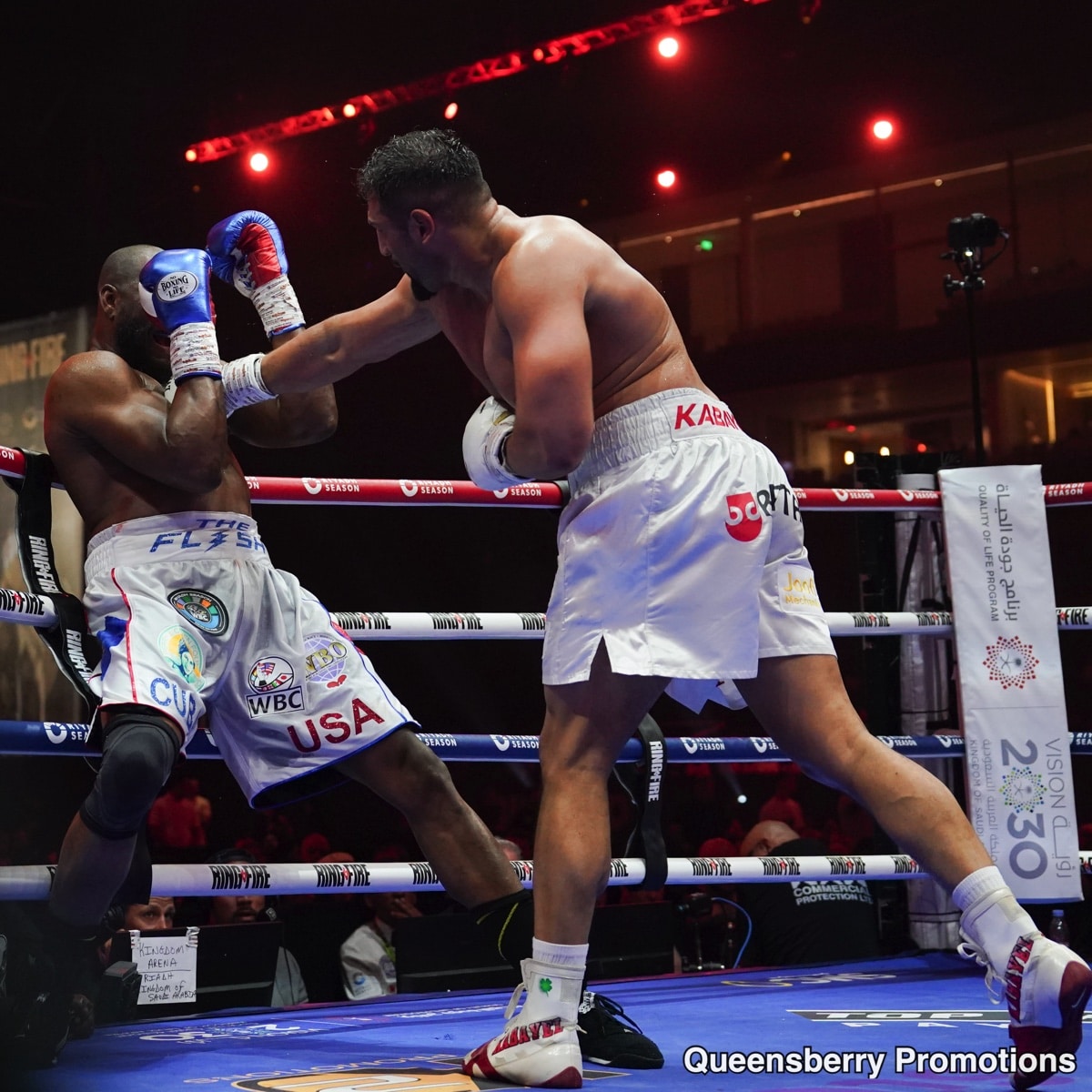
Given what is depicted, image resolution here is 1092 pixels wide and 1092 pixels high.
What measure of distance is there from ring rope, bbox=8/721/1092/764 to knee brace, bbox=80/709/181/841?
0.49 feet

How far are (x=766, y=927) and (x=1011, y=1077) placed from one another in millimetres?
1931

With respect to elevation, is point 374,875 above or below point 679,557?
below

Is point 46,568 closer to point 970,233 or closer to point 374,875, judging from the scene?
point 374,875

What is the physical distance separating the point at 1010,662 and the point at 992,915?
1399 mm

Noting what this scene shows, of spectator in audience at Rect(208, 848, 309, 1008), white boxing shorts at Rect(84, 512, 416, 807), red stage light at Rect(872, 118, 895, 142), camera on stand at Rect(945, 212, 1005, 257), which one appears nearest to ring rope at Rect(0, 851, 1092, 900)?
white boxing shorts at Rect(84, 512, 416, 807)

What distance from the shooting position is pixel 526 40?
8484mm

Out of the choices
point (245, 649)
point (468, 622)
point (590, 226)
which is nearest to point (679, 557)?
point (245, 649)

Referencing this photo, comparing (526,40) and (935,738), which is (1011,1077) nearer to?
(935,738)

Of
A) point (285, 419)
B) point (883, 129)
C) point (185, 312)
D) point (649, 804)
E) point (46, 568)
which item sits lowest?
point (649, 804)

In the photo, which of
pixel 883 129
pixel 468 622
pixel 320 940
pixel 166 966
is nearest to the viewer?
pixel 166 966

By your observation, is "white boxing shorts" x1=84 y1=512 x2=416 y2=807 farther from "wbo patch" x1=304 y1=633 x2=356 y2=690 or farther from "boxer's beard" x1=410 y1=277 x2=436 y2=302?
"boxer's beard" x1=410 y1=277 x2=436 y2=302

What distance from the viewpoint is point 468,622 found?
8.30 feet

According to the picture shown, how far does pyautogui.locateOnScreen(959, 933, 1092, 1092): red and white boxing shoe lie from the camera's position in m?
1.52

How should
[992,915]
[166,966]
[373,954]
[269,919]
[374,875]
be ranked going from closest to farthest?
1. [992,915]
2. [374,875]
3. [166,966]
4. [269,919]
5. [373,954]
